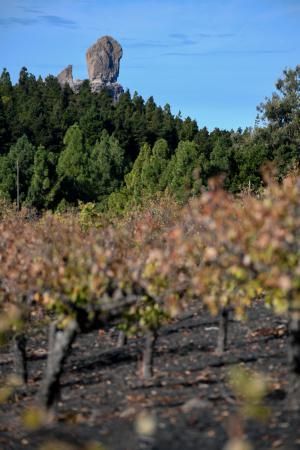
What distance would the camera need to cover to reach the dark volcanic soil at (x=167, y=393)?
9688 millimetres

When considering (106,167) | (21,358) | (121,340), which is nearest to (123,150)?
(106,167)

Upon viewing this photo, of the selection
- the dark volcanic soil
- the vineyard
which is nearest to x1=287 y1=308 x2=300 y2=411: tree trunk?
the vineyard

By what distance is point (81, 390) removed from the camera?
46.1 ft

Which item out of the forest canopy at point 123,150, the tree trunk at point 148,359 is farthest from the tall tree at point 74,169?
the tree trunk at point 148,359

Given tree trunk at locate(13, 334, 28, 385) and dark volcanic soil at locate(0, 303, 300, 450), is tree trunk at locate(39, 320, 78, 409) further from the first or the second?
tree trunk at locate(13, 334, 28, 385)

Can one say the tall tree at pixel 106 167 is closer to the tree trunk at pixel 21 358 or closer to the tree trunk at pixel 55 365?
the tree trunk at pixel 21 358

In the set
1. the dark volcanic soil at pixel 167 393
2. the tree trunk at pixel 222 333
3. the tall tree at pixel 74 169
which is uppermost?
the tall tree at pixel 74 169

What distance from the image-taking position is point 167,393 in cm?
1282

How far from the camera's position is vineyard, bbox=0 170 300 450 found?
892 cm

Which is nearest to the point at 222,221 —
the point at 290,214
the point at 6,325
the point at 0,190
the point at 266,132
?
the point at 290,214

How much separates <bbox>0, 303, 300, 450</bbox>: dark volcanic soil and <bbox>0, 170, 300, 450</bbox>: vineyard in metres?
0.04

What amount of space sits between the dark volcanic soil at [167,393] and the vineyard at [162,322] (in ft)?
0.12

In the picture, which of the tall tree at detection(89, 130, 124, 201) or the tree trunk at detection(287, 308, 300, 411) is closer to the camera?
the tree trunk at detection(287, 308, 300, 411)

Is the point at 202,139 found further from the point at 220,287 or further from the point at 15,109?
the point at 220,287
